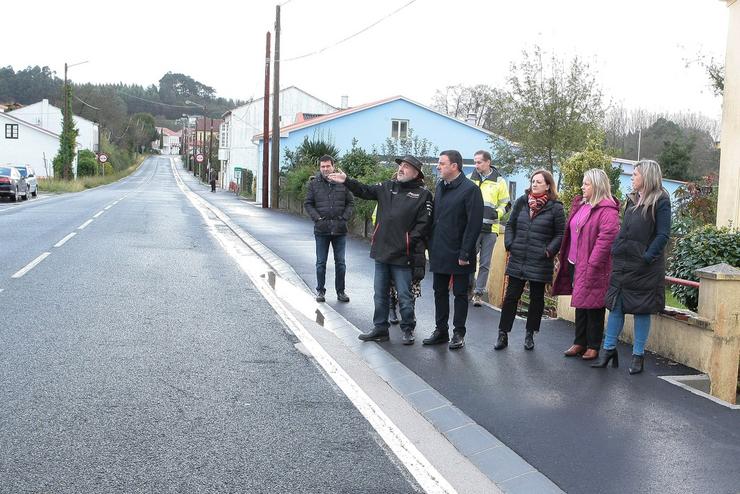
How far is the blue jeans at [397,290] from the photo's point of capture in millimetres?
7949

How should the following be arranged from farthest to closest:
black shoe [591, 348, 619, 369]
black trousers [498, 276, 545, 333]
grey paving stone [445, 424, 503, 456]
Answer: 1. black trousers [498, 276, 545, 333]
2. black shoe [591, 348, 619, 369]
3. grey paving stone [445, 424, 503, 456]

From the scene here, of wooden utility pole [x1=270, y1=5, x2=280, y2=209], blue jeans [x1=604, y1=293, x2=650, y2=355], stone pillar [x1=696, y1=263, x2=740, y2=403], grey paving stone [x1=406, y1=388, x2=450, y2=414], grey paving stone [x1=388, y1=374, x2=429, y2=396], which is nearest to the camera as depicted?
grey paving stone [x1=406, y1=388, x2=450, y2=414]

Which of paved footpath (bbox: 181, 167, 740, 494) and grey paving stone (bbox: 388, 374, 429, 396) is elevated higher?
paved footpath (bbox: 181, 167, 740, 494)

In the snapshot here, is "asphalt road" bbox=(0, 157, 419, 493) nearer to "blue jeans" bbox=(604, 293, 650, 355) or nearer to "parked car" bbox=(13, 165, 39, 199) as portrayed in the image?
"blue jeans" bbox=(604, 293, 650, 355)

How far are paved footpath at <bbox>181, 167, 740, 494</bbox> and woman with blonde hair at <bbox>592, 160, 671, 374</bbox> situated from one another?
546 millimetres

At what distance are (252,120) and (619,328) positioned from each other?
219 feet

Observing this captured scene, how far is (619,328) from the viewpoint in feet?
23.1

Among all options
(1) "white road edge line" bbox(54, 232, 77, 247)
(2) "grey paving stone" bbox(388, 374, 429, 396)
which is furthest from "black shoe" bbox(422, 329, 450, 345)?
(1) "white road edge line" bbox(54, 232, 77, 247)

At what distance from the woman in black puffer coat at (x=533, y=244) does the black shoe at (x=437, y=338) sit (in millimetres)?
504

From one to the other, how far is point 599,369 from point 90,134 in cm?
10180

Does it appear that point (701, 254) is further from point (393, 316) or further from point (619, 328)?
point (393, 316)

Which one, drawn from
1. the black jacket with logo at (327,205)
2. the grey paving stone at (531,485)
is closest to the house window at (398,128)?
the black jacket with logo at (327,205)

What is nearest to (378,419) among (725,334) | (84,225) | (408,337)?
(408,337)

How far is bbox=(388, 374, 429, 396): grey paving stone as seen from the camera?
625cm
